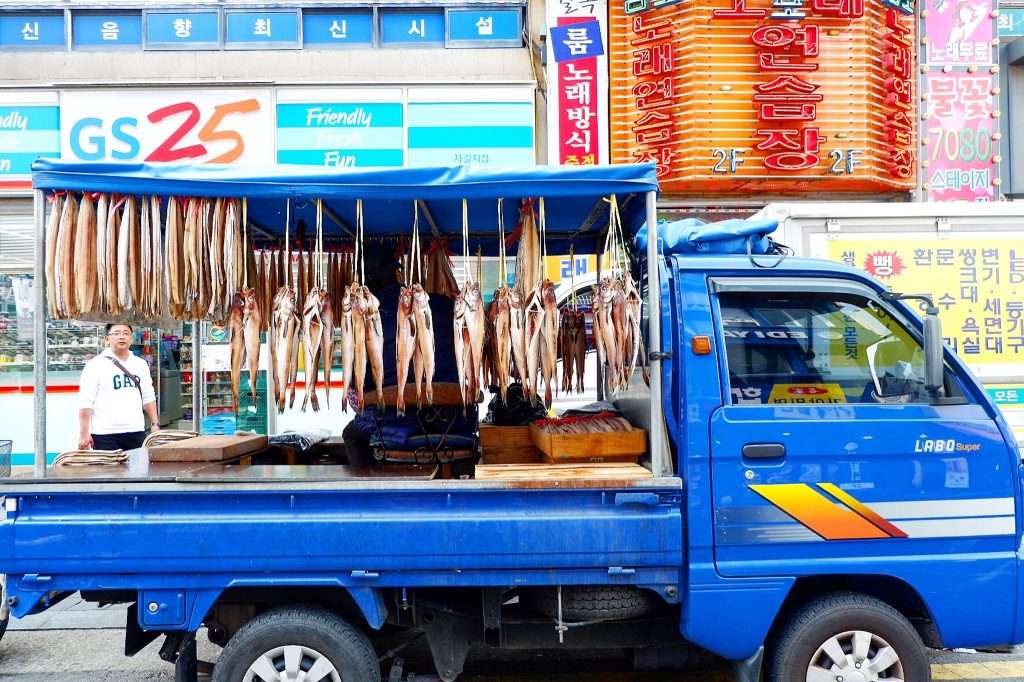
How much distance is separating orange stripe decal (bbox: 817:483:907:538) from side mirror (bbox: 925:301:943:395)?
614 mm

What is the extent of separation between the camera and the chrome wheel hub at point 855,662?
331cm

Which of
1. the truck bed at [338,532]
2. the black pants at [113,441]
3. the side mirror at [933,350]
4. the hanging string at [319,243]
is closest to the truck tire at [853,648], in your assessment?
the truck bed at [338,532]

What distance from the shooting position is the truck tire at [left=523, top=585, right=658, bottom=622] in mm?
3463

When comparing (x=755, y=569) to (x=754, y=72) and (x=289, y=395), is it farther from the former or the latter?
(x=754, y=72)

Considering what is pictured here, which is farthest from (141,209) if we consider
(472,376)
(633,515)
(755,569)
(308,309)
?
(755,569)

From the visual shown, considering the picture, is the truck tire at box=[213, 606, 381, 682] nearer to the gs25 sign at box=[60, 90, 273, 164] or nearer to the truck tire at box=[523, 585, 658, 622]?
the truck tire at box=[523, 585, 658, 622]

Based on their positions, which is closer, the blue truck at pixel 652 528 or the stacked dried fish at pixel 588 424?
the blue truck at pixel 652 528

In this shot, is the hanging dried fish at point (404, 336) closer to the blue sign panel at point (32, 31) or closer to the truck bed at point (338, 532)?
the truck bed at point (338, 532)

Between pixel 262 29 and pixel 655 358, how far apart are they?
8.98 meters

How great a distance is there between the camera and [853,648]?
10.9ft

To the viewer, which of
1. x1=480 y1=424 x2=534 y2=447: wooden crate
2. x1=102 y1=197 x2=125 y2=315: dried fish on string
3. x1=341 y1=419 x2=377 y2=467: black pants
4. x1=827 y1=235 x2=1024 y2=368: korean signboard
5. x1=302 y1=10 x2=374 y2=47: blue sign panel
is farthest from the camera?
x1=302 y1=10 x2=374 y2=47: blue sign panel

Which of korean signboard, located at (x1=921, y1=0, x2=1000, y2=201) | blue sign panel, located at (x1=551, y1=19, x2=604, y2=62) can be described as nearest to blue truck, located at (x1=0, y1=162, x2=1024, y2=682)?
blue sign panel, located at (x1=551, y1=19, x2=604, y2=62)

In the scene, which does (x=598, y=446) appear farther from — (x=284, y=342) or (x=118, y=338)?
(x=118, y=338)

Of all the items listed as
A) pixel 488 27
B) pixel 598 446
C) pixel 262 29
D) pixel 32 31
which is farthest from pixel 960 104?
pixel 32 31
